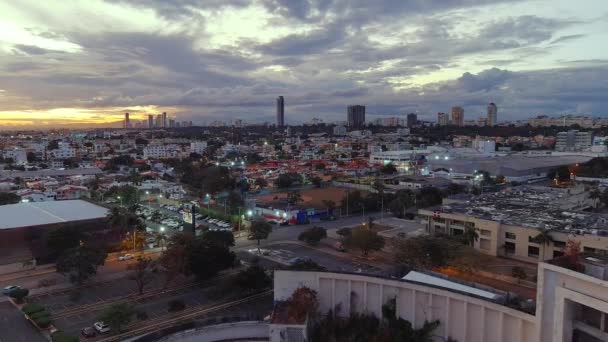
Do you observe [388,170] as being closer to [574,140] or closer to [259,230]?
[259,230]

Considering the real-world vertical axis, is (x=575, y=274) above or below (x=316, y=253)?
above

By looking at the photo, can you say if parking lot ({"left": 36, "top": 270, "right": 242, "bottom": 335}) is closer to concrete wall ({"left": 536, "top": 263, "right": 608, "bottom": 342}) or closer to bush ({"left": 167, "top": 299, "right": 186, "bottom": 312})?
bush ({"left": 167, "top": 299, "right": 186, "bottom": 312})

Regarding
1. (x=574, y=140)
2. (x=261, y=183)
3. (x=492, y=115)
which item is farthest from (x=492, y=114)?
(x=261, y=183)

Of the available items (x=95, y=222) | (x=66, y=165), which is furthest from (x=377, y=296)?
(x=66, y=165)

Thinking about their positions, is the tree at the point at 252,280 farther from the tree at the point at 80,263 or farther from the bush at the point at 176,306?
the tree at the point at 80,263

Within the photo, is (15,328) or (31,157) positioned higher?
A: (31,157)

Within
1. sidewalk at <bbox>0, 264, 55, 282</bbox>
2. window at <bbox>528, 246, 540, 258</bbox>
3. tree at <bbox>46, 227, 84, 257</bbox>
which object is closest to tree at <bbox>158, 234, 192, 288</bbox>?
tree at <bbox>46, 227, 84, 257</bbox>

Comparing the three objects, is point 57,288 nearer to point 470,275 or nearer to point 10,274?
point 10,274

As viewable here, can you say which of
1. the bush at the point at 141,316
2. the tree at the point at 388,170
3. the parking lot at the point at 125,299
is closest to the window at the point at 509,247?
the parking lot at the point at 125,299
